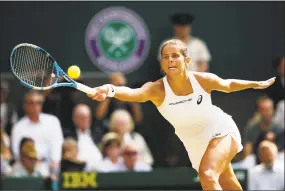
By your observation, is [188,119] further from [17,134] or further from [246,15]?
[246,15]

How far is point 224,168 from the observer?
7750 millimetres

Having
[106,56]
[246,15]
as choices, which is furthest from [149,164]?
[246,15]

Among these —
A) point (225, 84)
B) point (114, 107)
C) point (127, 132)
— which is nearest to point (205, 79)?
point (225, 84)

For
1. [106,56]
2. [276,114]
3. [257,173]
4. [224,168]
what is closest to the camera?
[224,168]

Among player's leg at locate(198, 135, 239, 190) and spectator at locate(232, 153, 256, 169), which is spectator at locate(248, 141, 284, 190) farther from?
player's leg at locate(198, 135, 239, 190)

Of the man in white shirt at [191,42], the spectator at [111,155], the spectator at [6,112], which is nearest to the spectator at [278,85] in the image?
the man in white shirt at [191,42]

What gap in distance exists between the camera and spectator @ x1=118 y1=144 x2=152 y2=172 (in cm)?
1114

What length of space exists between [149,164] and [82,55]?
2466 mm

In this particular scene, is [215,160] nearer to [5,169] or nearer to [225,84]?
[225,84]

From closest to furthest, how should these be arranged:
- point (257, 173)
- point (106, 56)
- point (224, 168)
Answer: point (224, 168), point (257, 173), point (106, 56)

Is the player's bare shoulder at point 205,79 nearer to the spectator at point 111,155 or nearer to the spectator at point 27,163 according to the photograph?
the spectator at point 111,155

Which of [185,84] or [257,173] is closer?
[185,84]

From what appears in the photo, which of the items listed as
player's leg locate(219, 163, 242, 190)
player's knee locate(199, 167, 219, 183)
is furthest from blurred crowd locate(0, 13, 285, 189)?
player's knee locate(199, 167, 219, 183)

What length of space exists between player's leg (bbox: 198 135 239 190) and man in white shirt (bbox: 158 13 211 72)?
4.43 meters
